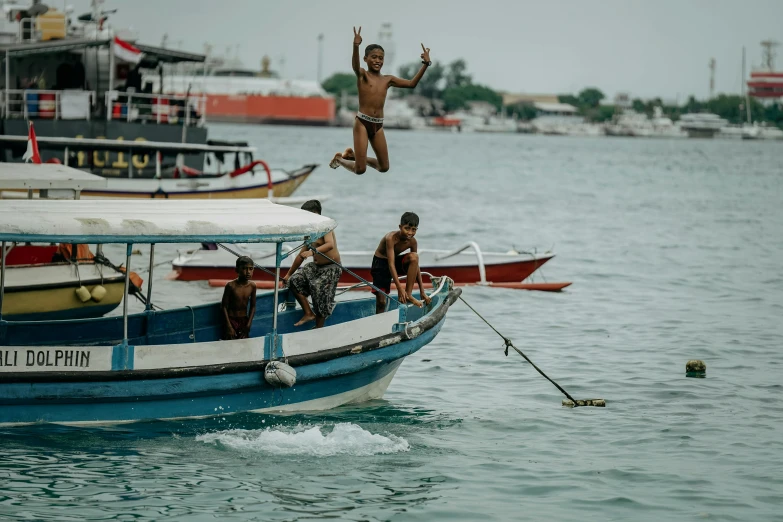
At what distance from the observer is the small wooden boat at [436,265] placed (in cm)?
2197

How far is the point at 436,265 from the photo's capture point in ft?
71.9

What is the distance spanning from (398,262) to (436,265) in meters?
7.93

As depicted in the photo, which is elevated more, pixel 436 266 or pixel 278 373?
pixel 436 266

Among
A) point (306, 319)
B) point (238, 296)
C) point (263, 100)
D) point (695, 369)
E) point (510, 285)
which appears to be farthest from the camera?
point (263, 100)

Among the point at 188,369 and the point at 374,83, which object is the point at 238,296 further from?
the point at 374,83

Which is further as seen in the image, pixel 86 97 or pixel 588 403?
pixel 86 97

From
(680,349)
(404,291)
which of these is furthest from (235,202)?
(680,349)

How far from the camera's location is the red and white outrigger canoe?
21922mm

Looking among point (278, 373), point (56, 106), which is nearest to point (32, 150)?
point (278, 373)

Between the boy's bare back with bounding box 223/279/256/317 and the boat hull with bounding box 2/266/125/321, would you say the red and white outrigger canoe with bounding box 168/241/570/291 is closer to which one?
the boat hull with bounding box 2/266/125/321

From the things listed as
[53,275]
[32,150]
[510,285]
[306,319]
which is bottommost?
[510,285]

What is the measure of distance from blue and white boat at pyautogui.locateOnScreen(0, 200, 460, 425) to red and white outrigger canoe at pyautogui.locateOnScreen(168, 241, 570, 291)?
7.85 m

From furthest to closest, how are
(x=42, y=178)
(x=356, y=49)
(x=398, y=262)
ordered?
1. (x=42, y=178)
2. (x=398, y=262)
3. (x=356, y=49)

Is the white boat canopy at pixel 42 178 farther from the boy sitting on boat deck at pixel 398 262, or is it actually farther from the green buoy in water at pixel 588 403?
the green buoy in water at pixel 588 403
